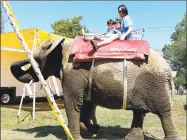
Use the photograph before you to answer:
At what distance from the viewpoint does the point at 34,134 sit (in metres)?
→ 8.33

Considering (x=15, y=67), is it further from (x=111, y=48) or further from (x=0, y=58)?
(x=0, y=58)

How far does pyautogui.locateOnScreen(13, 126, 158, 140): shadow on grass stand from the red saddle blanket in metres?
2.14

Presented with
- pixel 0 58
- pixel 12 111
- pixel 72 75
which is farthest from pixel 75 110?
pixel 0 58

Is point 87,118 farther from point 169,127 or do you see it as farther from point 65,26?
point 65,26

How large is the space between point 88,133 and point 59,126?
129 cm

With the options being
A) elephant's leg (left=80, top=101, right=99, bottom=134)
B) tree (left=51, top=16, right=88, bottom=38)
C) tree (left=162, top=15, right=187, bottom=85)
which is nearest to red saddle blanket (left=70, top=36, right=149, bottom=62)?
elephant's leg (left=80, top=101, right=99, bottom=134)

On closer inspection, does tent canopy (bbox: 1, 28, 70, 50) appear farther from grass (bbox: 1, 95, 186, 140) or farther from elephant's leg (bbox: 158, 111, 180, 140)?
elephant's leg (bbox: 158, 111, 180, 140)

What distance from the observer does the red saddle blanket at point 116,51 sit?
22.0 ft

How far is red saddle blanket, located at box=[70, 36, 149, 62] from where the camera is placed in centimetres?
670

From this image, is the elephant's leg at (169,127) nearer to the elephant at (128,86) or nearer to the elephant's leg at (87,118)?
the elephant at (128,86)

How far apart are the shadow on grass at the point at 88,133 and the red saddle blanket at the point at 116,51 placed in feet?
7.01

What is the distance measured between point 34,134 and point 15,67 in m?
1.65

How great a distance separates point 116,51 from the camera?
677 centimetres

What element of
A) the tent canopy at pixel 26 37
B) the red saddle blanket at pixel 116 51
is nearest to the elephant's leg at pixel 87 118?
the red saddle blanket at pixel 116 51
